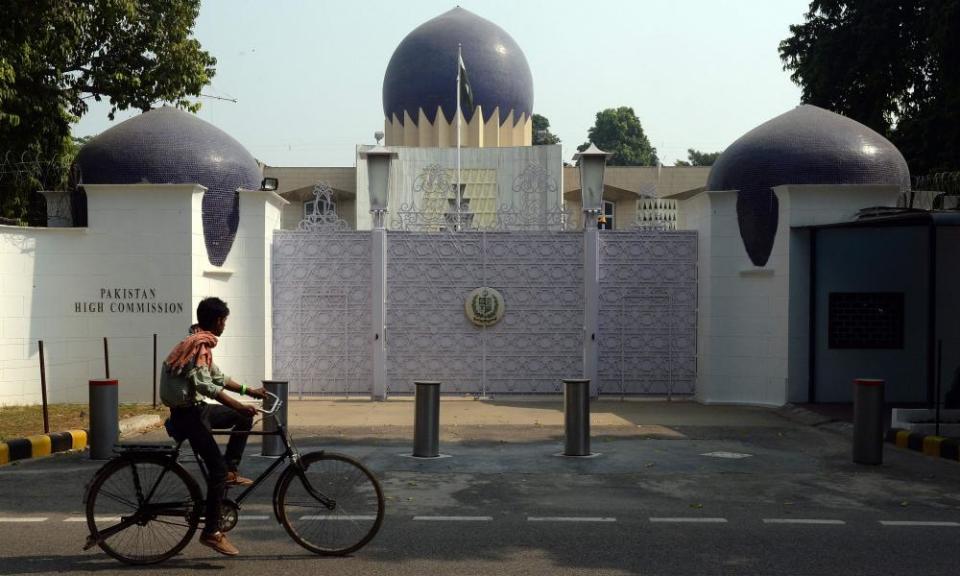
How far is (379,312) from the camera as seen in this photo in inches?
615

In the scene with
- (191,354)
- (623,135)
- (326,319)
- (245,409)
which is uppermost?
(623,135)

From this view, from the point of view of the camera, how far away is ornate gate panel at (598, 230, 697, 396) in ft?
52.1

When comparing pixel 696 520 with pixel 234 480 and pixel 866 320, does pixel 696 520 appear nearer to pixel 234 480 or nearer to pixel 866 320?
pixel 234 480

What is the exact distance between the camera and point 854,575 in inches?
234

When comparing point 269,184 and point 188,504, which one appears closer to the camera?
point 188,504

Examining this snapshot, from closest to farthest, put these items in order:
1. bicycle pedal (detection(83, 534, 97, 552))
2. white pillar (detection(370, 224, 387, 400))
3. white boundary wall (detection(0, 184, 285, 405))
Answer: bicycle pedal (detection(83, 534, 97, 552)) < white boundary wall (detection(0, 184, 285, 405)) < white pillar (detection(370, 224, 387, 400))

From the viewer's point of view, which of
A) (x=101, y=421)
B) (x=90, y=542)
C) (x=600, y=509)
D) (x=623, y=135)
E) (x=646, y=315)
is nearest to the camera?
(x=90, y=542)

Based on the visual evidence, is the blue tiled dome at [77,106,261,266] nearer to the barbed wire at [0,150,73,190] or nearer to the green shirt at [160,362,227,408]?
the barbed wire at [0,150,73,190]

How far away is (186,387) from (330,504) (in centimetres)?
116

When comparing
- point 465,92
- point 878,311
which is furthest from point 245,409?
point 465,92

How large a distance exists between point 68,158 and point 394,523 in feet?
52.7

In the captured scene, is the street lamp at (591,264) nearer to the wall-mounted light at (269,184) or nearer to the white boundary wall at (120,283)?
the wall-mounted light at (269,184)

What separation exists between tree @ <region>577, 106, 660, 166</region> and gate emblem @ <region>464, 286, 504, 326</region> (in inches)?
2545

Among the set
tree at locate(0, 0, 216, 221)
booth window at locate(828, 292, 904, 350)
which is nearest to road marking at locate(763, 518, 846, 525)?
booth window at locate(828, 292, 904, 350)
